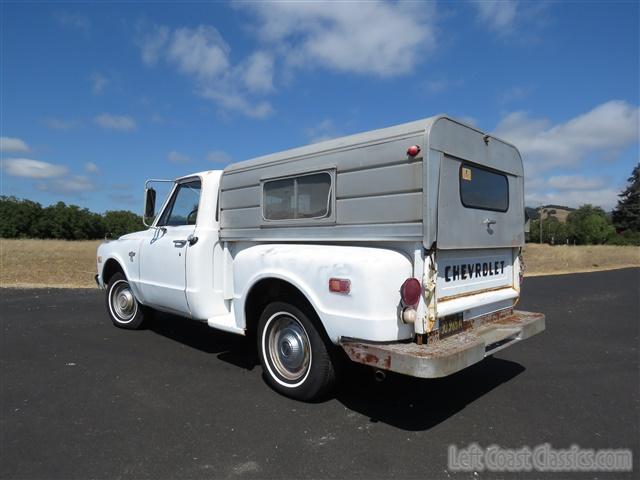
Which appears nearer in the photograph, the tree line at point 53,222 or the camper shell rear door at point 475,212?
the camper shell rear door at point 475,212

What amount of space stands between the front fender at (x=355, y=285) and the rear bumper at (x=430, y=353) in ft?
0.32

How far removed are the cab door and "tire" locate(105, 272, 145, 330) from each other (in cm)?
78

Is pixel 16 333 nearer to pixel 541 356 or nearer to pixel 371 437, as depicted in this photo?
pixel 371 437

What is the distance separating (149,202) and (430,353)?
4.26m

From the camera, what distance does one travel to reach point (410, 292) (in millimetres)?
3299

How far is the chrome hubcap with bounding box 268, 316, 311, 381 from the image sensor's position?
12.9 feet

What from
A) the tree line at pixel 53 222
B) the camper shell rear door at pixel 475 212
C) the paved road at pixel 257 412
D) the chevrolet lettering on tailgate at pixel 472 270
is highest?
the tree line at pixel 53 222

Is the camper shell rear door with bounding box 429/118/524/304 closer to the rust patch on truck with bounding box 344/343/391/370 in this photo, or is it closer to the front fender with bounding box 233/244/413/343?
A: the front fender with bounding box 233/244/413/343

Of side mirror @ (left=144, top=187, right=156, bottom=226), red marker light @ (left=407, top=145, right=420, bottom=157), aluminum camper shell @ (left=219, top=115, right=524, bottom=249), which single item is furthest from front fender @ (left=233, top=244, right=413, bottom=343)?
side mirror @ (left=144, top=187, right=156, bottom=226)

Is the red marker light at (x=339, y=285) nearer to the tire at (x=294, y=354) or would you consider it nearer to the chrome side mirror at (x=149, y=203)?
the tire at (x=294, y=354)

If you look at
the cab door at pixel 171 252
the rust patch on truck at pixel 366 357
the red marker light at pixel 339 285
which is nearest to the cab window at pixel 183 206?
the cab door at pixel 171 252

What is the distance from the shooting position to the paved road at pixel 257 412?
2936mm
